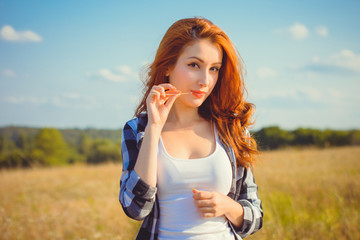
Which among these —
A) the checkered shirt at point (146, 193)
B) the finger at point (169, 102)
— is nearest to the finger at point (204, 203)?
the checkered shirt at point (146, 193)

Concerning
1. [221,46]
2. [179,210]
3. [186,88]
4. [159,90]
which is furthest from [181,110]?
[179,210]

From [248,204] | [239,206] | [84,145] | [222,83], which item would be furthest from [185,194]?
[84,145]

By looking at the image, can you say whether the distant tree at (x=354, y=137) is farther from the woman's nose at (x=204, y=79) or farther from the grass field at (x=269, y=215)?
the woman's nose at (x=204, y=79)

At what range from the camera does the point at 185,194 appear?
1724 millimetres

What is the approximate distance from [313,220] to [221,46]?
3.17 meters

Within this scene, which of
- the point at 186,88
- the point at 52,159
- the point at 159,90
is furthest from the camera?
the point at 52,159

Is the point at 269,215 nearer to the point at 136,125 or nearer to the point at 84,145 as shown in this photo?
the point at 136,125

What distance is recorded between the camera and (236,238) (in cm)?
182

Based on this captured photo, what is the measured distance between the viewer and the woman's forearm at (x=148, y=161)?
161 centimetres

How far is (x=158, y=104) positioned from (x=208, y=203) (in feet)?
2.23

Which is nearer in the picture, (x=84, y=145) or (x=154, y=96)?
(x=154, y=96)

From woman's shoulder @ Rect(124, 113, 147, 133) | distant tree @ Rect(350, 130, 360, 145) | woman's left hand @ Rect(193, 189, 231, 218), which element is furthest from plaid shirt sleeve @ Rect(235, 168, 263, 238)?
distant tree @ Rect(350, 130, 360, 145)

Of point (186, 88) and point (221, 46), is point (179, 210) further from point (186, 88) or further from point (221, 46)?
point (221, 46)

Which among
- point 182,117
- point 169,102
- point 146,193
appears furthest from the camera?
point 182,117
